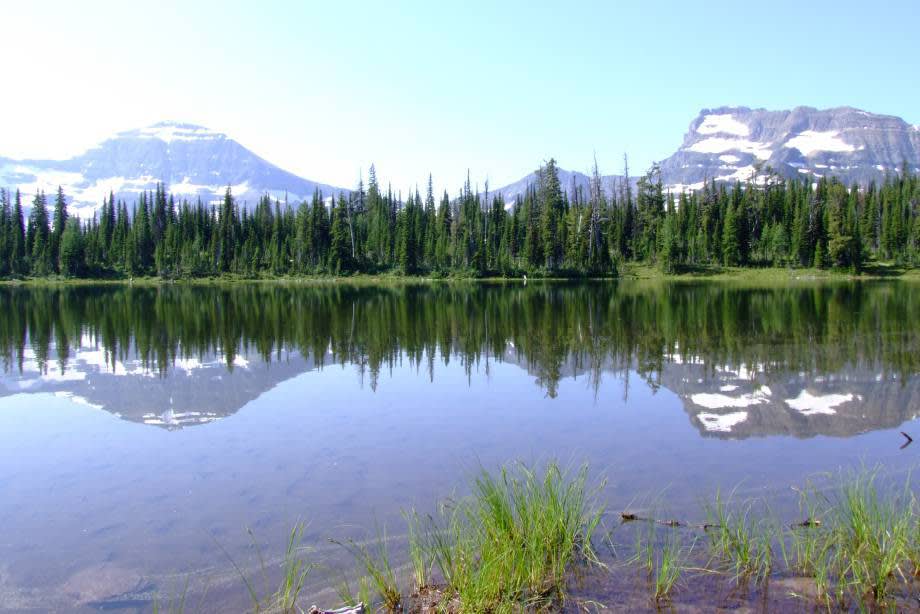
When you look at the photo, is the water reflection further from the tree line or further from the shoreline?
the tree line

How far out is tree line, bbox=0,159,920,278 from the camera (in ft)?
310

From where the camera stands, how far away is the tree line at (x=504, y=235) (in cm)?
9456

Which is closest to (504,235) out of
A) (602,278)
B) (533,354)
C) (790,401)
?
(602,278)

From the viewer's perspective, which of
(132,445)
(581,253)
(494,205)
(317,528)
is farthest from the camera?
(494,205)

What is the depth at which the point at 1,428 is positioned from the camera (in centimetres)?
1358

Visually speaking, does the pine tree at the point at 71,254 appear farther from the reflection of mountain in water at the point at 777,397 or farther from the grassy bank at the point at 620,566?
the grassy bank at the point at 620,566

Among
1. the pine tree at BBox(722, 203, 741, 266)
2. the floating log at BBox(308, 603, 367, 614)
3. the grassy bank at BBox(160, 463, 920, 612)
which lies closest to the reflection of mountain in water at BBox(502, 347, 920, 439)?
the grassy bank at BBox(160, 463, 920, 612)

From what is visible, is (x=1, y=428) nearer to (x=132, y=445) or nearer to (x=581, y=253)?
(x=132, y=445)

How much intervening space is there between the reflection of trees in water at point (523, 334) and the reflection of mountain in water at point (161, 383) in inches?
24.4

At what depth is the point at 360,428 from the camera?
13008 millimetres

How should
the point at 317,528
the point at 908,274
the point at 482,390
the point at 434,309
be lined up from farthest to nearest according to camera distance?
the point at 908,274 → the point at 434,309 → the point at 482,390 → the point at 317,528

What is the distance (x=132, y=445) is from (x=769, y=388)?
14.4 meters

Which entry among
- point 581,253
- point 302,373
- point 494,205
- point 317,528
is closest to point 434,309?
Answer: point 302,373

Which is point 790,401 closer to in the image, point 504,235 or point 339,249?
point 504,235
